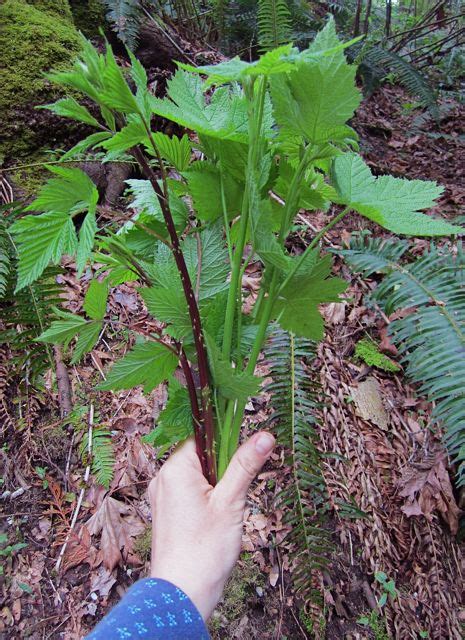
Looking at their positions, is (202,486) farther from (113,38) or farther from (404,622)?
(113,38)

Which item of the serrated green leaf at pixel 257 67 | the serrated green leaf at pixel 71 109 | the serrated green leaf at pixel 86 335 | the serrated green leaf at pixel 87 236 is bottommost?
the serrated green leaf at pixel 86 335

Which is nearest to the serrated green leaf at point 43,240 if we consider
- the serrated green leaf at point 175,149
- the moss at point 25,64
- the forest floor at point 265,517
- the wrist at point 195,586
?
the serrated green leaf at point 175,149

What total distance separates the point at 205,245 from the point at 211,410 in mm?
332

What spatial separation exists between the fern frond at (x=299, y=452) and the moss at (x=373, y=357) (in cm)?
44

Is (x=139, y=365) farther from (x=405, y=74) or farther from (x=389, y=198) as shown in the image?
(x=405, y=74)

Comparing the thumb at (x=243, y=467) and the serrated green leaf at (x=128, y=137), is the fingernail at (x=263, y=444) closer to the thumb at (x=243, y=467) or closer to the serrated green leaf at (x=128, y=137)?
the thumb at (x=243, y=467)

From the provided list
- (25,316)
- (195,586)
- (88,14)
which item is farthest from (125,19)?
(195,586)

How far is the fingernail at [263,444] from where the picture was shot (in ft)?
2.68

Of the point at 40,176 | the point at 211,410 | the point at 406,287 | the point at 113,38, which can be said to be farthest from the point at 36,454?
the point at 113,38

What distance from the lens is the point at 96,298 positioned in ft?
2.72

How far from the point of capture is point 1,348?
1.75 m

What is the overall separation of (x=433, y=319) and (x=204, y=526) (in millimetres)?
1281

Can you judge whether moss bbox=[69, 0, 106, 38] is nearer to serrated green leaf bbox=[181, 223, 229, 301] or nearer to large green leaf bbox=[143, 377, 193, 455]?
serrated green leaf bbox=[181, 223, 229, 301]

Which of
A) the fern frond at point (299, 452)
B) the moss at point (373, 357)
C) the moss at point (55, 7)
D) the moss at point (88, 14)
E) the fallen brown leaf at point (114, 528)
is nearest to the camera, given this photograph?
the fern frond at point (299, 452)
